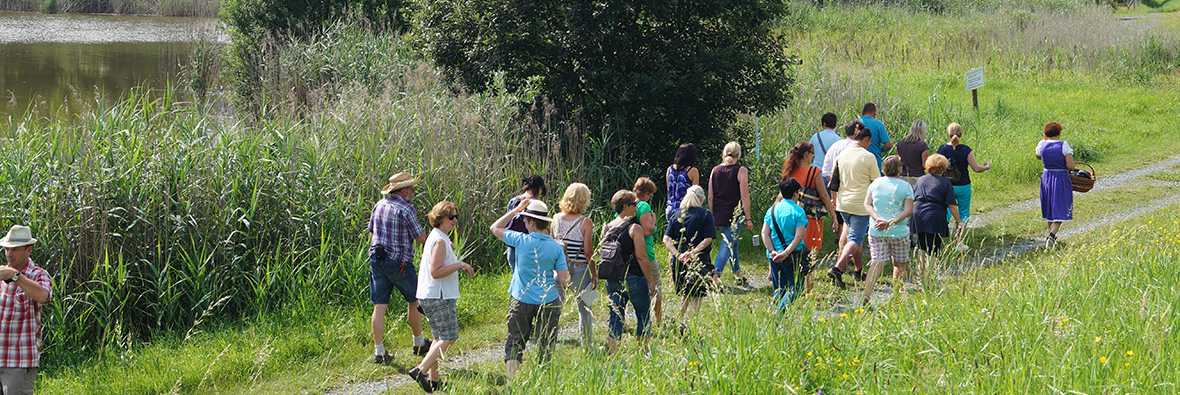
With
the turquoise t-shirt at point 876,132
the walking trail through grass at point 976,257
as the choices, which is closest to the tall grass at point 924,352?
the walking trail through grass at point 976,257

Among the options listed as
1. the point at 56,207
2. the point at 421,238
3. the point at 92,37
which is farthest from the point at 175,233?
the point at 92,37

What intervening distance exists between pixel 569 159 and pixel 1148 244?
5.68 m

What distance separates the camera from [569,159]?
32.9 feet

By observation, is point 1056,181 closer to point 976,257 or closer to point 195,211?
point 976,257

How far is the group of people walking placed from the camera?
551 cm

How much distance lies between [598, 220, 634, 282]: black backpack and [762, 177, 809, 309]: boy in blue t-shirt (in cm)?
139

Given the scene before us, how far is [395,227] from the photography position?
6141 mm

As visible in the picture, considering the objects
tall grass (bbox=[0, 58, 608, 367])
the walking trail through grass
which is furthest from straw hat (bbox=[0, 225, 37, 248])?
the walking trail through grass

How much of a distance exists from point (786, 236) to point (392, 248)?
293 centimetres

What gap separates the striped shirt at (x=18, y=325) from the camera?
509 cm

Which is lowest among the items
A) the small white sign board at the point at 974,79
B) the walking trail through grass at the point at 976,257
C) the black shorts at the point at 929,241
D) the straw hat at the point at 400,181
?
the walking trail through grass at the point at 976,257

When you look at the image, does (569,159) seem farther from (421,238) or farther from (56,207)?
(56,207)

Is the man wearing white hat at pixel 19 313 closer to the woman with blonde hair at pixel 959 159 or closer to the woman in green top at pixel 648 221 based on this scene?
the woman in green top at pixel 648 221

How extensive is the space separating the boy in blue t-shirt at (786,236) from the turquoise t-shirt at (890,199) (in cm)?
78
